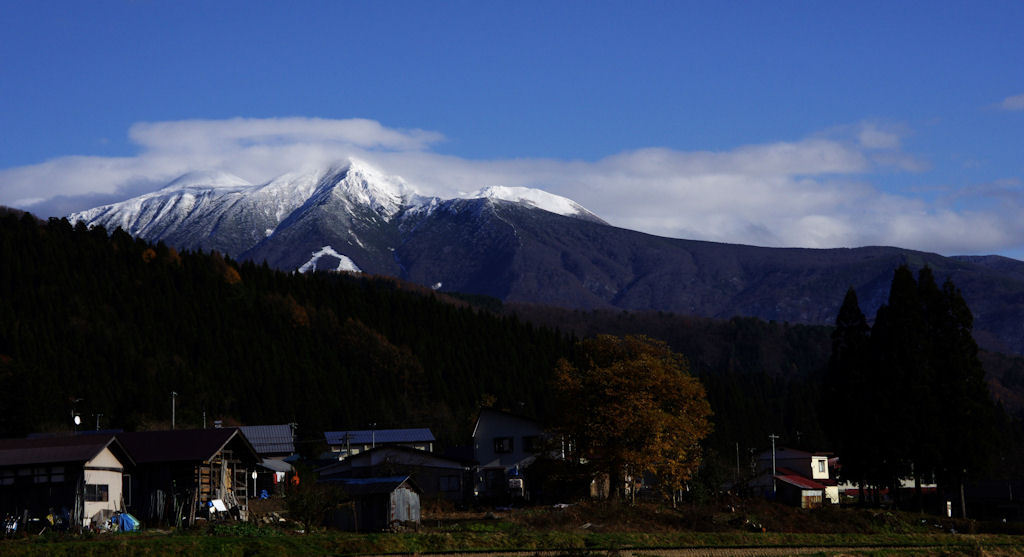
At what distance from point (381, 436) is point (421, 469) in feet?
92.1

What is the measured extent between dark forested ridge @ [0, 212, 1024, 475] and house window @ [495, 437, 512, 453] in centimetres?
2856

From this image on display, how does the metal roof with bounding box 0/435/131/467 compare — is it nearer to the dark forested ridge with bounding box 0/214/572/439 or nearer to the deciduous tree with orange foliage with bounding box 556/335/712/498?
the deciduous tree with orange foliage with bounding box 556/335/712/498

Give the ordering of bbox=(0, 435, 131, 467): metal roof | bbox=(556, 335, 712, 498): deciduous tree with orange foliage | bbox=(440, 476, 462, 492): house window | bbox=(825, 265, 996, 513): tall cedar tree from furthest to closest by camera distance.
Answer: bbox=(440, 476, 462, 492): house window < bbox=(825, 265, 996, 513): tall cedar tree < bbox=(556, 335, 712, 498): deciduous tree with orange foliage < bbox=(0, 435, 131, 467): metal roof

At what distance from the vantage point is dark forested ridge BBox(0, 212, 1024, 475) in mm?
104125

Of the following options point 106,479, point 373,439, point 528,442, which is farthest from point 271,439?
point 106,479

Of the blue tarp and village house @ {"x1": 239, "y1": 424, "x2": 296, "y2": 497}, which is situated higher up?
village house @ {"x1": 239, "y1": 424, "x2": 296, "y2": 497}

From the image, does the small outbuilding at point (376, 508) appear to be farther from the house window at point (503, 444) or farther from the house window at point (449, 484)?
the house window at point (503, 444)

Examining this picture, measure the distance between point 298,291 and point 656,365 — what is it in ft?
326

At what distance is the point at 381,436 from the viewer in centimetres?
10125

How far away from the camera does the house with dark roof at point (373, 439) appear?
9725 cm

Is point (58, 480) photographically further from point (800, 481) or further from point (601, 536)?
point (800, 481)

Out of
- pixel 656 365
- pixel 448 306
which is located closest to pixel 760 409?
pixel 448 306

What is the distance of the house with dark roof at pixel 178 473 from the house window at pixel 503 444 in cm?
2731

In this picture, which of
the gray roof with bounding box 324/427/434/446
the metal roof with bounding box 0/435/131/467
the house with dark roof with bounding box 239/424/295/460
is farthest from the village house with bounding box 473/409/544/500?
the metal roof with bounding box 0/435/131/467
